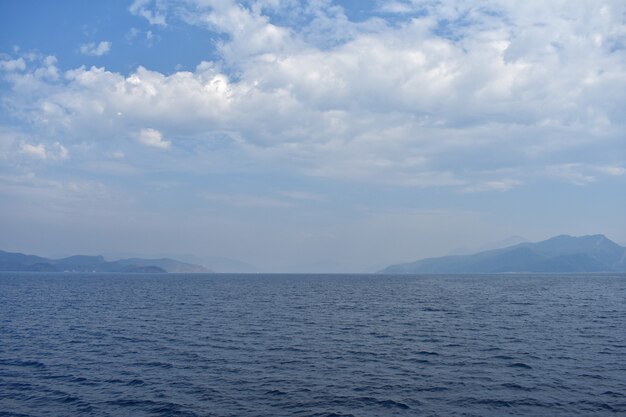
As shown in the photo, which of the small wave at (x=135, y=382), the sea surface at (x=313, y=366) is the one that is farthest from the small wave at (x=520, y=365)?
the small wave at (x=135, y=382)

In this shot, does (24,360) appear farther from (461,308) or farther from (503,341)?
(461,308)

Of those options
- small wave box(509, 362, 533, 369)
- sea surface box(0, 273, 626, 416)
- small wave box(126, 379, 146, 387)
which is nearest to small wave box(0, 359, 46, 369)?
sea surface box(0, 273, 626, 416)

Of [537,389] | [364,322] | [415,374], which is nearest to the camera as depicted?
[537,389]

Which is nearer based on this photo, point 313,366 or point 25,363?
point 313,366

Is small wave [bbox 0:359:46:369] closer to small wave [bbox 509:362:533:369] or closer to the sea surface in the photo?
the sea surface

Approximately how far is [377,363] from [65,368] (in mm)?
30750

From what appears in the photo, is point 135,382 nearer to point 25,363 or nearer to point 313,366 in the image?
point 25,363

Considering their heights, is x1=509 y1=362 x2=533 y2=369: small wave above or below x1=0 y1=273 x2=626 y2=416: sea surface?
above

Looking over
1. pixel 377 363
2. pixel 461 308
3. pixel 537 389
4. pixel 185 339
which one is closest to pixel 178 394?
pixel 377 363

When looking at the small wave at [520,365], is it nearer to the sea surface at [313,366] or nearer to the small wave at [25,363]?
the sea surface at [313,366]

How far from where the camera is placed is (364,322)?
7481 centimetres

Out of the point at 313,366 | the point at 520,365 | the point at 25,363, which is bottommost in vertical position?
the point at 25,363

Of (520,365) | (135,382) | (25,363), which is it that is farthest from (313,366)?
(25,363)

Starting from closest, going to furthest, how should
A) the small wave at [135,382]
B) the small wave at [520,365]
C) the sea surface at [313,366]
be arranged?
1. the sea surface at [313,366]
2. the small wave at [135,382]
3. the small wave at [520,365]
